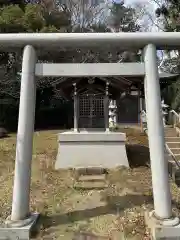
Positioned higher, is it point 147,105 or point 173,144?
point 147,105

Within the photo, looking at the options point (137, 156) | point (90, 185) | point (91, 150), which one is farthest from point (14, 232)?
point (137, 156)

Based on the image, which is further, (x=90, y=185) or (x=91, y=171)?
(x=91, y=171)

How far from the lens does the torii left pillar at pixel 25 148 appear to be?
550 cm

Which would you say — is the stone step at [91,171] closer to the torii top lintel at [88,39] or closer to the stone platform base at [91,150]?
the stone platform base at [91,150]

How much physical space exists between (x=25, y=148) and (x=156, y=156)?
7.72 ft

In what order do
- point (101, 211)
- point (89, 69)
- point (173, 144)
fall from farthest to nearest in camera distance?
point (173, 144) < point (101, 211) < point (89, 69)

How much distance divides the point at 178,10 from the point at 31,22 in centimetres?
882

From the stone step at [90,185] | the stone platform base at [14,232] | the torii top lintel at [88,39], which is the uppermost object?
the torii top lintel at [88,39]

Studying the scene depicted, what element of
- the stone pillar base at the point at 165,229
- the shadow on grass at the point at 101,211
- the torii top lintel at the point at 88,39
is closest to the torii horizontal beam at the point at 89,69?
the torii top lintel at the point at 88,39

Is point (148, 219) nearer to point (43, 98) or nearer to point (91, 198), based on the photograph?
point (91, 198)

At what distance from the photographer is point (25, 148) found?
5.61 m

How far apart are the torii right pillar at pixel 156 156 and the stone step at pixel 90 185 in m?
2.67

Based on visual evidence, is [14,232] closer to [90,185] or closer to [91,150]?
[90,185]

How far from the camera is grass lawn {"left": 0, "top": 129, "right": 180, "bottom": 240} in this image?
5797 mm
